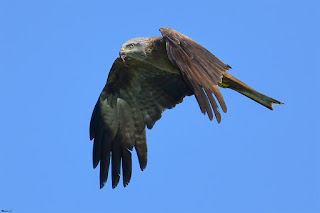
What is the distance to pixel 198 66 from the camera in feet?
34.6

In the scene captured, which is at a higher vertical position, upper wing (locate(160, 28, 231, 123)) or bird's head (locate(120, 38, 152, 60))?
bird's head (locate(120, 38, 152, 60))

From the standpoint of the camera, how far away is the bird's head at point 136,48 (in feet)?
39.5

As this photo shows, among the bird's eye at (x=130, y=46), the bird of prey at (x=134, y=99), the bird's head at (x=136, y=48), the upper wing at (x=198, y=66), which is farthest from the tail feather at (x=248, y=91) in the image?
the bird's eye at (x=130, y=46)

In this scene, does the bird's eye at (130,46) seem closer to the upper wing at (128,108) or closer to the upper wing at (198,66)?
the upper wing at (128,108)

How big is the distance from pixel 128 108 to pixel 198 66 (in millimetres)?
3041

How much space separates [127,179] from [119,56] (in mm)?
2148

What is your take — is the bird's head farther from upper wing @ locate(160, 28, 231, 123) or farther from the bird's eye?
upper wing @ locate(160, 28, 231, 123)

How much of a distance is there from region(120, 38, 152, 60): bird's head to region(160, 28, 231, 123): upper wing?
78cm

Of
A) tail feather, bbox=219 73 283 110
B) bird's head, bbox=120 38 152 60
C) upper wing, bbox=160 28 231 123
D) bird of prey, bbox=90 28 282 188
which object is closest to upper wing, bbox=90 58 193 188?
bird of prey, bbox=90 28 282 188

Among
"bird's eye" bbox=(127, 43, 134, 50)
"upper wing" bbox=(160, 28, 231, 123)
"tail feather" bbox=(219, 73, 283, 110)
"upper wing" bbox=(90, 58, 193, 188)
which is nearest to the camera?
"upper wing" bbox=(160, 28, 231, 123)

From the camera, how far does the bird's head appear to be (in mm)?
12047

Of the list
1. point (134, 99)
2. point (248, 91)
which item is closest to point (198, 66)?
point (248, 91)

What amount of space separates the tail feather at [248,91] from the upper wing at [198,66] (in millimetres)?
1159

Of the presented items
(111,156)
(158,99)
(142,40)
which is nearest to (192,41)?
(142,40)
